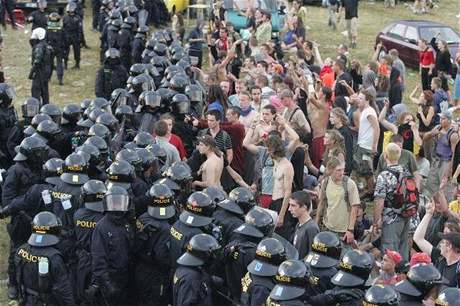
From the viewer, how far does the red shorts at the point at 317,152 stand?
12898mm

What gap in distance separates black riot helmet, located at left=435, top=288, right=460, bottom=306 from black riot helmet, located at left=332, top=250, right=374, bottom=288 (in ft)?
2.36

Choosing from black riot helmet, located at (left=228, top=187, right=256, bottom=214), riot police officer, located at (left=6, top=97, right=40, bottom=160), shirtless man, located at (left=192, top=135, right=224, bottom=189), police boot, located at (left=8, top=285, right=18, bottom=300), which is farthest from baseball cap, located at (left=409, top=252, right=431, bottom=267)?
riot police officer, located at (left=6, top=97, right=40, bottom=160)

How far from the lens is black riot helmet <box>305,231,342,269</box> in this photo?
7918mm

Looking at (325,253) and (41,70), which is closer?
(325,253)

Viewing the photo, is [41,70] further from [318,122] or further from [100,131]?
[318,122]

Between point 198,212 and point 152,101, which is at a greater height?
point 152,101

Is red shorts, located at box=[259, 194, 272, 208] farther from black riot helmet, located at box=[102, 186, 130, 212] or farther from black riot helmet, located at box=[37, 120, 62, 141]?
black riot helmet, located at box=[37, 120, 62, 141]

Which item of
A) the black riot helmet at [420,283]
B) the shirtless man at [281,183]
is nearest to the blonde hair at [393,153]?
the shirtless man at [281,183]

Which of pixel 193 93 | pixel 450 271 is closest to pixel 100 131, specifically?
pixel 193 93

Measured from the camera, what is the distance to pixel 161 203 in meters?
8.92

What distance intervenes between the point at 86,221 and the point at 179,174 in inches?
48.6

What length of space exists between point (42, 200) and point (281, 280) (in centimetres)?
382

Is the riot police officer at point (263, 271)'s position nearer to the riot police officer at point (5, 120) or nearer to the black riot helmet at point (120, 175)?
the black riot helmet at point (120, 175)

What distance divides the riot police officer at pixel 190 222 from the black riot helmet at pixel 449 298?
252 cm
